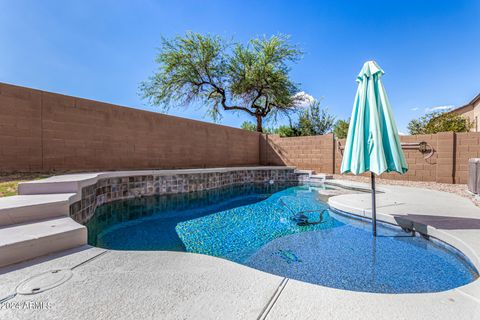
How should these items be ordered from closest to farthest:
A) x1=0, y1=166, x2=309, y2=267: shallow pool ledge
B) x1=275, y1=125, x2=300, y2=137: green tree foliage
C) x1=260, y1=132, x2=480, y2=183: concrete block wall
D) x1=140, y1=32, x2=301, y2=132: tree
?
x1=0, y1=166, x2=309, y2=267: shallow pool ledge
x1=260, y1=132, x2=480, y2=183: concrete block wall
x1=140, y1=32, x2=301, y2=132: tree
x1=275, y1=125, x2=300, y2=137: green tree foliage

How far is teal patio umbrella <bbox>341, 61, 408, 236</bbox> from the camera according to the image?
2.86 metres

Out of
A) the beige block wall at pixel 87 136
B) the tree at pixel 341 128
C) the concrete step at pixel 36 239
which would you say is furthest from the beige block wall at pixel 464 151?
the tree at pixel 341 128

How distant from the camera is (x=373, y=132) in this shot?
2904 millimetres

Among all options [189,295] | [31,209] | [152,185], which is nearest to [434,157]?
[152,185]

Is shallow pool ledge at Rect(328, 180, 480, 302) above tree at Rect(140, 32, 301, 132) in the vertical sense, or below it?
below

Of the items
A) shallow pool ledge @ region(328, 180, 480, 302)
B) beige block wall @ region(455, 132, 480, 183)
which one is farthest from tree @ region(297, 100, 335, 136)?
shallow pool ledge @ region(328, 180, 480, 302)

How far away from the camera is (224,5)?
30.2 ft

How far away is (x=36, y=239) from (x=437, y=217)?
5.27 meters

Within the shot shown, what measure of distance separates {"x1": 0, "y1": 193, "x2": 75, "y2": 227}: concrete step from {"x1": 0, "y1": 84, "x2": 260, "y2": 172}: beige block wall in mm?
4062

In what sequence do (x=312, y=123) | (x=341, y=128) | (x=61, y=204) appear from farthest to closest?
(x=341, y=128)
(x=312, y=123)
(x=61, y=204)

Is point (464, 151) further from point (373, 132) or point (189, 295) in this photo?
point (189, 295)

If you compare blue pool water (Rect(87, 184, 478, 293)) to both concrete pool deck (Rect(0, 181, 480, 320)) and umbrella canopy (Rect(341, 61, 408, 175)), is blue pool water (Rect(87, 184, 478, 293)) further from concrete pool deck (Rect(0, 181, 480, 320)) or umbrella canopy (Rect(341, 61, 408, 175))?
umbrella canopy (Rect(341, 61, 408, 175))

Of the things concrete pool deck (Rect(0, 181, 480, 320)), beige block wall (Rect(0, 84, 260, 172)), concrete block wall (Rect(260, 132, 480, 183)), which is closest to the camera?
concrete pool deck (Rect(0, 181, 480, 320))

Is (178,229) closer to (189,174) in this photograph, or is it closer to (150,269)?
(150,269)
